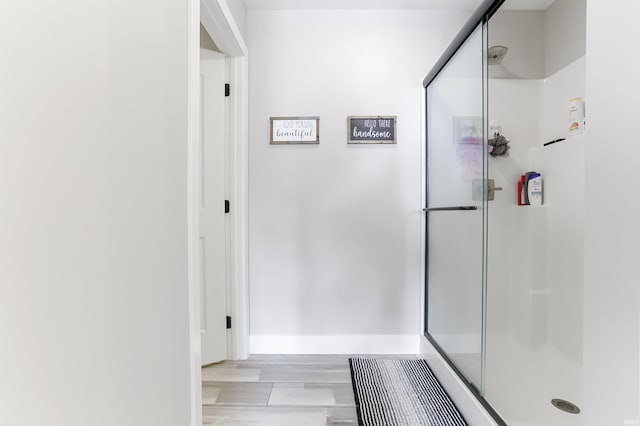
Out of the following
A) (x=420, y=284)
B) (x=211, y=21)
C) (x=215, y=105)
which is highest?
(x=211, y=21)

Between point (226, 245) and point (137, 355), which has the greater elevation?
point (226, 245)

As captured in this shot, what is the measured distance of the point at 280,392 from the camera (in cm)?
183

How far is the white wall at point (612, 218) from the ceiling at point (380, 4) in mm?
1923

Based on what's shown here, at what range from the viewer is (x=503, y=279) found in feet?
7.07

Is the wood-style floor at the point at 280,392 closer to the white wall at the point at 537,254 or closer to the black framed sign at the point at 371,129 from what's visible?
the white wall at the point at 537,254

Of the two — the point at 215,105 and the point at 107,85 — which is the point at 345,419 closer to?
the point at 107,85

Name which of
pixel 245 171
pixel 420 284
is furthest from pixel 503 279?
pixel 245 171

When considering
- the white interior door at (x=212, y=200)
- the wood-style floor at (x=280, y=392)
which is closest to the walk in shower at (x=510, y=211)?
the wood-style floor at (x=280, y=392)

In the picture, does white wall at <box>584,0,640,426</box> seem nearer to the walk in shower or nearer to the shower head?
the walk in shower

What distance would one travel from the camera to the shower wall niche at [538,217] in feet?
5.99

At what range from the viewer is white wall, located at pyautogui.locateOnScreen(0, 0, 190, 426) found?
0.57 m

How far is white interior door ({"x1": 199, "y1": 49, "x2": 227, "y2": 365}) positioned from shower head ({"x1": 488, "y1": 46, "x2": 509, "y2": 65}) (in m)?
1.76

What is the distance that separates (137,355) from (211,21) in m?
1.68

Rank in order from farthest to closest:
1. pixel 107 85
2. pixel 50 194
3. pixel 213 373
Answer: pixel 213 373 → pixel 107 85 → pixel 50 194
